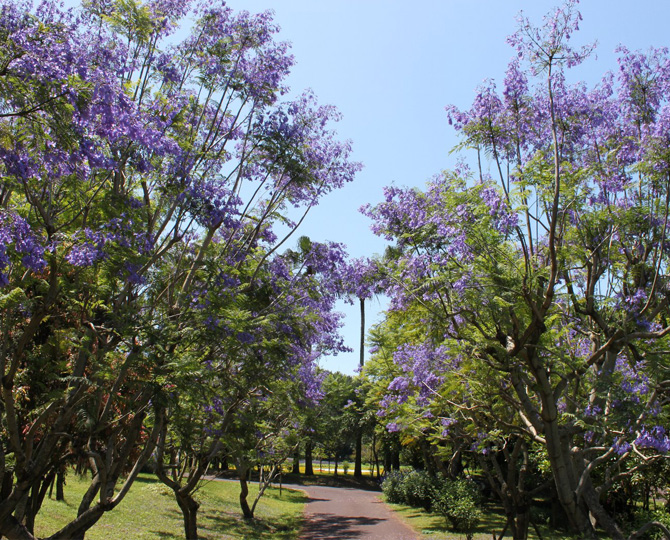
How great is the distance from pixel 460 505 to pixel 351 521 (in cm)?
504

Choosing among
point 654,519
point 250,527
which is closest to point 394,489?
point 250,527

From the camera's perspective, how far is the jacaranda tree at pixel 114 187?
4.77 metres

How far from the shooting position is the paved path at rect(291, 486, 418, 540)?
681 inches

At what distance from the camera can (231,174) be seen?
7.80 meters

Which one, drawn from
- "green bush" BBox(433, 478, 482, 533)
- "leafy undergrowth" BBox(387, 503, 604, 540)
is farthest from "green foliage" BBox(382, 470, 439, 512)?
"green bush" BBox(433, 478, 482, 533)

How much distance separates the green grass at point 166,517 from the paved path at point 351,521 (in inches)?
27.3

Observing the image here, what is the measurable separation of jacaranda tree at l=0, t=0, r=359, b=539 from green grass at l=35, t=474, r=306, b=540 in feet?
20.9

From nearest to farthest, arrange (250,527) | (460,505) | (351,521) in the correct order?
(460,505), (250,527), (351,521)

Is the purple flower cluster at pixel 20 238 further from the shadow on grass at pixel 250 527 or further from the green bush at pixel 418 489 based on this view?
the green bush at pixel 418 489

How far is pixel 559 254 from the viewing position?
725 centimetres

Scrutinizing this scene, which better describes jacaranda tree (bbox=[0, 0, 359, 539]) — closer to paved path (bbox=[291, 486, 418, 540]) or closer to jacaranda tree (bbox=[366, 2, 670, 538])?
jacaranda tree (bbox=[366, 2, 670, 538])

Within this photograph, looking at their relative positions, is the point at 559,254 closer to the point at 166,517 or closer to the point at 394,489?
the point at 166,517

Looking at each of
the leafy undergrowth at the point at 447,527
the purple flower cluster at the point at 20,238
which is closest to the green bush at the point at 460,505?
the leafy undergrowth at the point at 447,527

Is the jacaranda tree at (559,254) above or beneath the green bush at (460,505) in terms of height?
above
